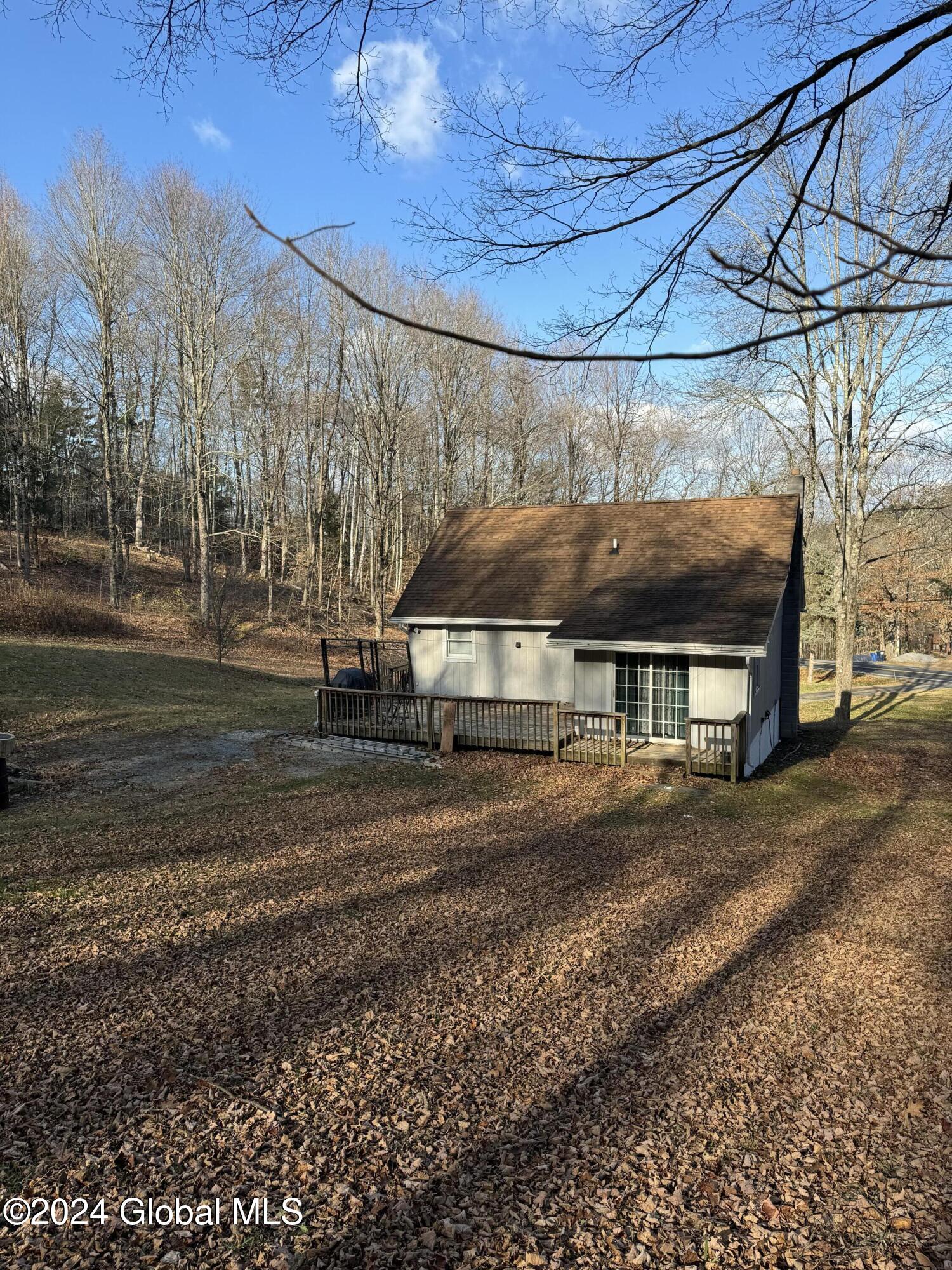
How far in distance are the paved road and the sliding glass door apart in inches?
679

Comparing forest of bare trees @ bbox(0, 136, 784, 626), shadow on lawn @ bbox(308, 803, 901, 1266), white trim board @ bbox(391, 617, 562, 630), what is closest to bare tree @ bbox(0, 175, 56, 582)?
forest of bare trees @ bbox(0, 136, 784, 626)

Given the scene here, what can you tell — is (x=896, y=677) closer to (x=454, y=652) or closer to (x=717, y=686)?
(x=717, y=686)

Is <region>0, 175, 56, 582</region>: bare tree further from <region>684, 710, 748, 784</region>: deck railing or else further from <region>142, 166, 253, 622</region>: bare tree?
<region>684, 710, 748, 784</region>: deck railing

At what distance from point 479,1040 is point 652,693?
9771 mm

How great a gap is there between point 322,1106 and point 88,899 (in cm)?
367

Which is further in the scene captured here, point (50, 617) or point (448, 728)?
point (50, 617)

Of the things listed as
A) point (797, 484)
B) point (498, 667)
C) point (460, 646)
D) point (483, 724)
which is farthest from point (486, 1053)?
point (797, 484)

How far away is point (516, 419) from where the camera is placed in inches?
1430

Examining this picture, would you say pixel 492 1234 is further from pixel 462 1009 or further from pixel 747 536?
pixel 747 536

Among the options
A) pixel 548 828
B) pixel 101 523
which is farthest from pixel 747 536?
pixel 101 523

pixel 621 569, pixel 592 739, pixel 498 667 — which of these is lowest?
pixel 592 739

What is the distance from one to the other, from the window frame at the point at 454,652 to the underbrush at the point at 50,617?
14.7m

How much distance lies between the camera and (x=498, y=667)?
15.8m

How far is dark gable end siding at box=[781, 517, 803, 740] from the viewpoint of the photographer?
636 inches
